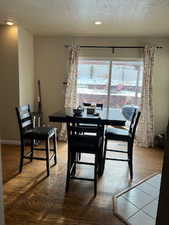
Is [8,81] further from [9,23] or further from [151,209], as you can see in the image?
[151,209]

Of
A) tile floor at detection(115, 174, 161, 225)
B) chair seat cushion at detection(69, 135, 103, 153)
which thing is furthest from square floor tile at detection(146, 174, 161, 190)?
chair seat cushion at detection(69, 135, 103, 153)

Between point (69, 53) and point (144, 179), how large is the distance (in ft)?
9.24

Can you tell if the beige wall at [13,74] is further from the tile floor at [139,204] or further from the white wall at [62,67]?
the tile floor at [139,204]

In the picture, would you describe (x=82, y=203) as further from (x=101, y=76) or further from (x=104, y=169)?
(x=101, y=76)

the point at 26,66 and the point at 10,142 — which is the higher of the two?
the point at 26,66

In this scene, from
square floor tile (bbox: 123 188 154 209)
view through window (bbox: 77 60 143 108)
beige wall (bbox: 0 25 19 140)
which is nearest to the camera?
square floor tile (bbox: 123 188 154 209)

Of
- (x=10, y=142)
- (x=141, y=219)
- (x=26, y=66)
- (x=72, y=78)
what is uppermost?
(x=26, y=66)

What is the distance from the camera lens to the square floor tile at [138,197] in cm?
207

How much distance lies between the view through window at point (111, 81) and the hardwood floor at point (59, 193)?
151cm

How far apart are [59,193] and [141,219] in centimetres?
97

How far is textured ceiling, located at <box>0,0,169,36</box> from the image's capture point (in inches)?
87.9

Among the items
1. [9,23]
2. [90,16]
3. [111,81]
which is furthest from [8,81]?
[111,81]

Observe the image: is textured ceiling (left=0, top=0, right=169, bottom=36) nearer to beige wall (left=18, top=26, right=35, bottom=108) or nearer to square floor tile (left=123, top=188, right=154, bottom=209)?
beige wall (left=18, top=26, right=35, bottom=108)

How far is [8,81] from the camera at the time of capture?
3.47 meters
